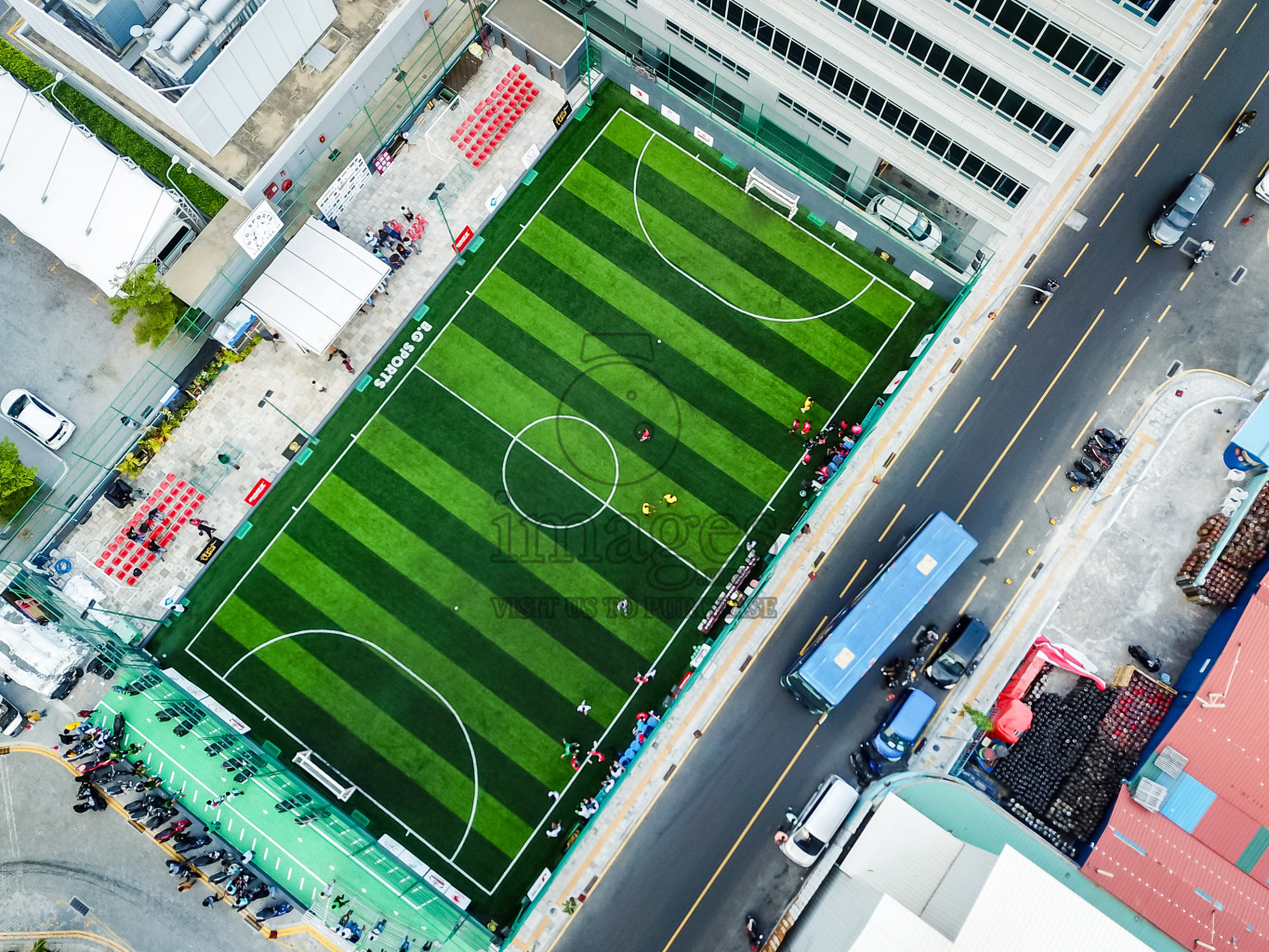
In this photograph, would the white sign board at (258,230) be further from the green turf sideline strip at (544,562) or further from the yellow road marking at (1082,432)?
the yellow road marking at (1082,432)

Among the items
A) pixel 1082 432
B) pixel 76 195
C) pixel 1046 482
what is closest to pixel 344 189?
pixel 76 195

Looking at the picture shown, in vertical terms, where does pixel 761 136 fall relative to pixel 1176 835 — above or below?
above

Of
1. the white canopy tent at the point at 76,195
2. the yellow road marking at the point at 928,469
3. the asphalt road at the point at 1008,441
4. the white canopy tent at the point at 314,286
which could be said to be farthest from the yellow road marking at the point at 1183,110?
the white canopy tent at the point at 76,195

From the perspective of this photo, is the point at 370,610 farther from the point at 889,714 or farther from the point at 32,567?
the point at 889,714

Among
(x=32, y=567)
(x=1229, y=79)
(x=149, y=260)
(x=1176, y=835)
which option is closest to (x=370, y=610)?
(x=32, y=567)

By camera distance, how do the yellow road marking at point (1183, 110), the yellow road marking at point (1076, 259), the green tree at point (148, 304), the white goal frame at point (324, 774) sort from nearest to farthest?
the white goal frame at point (324, 774), the green tree at point (148, 304), the yellow road marking at point (1076, 259), the yellow road marking at point (1183, 110)

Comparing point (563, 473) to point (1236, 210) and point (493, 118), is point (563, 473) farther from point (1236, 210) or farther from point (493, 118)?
point (1236, 210)
